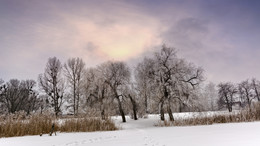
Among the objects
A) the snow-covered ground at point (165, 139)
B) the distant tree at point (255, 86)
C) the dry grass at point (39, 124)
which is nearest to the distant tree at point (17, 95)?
the dry grass at point (39, 124)

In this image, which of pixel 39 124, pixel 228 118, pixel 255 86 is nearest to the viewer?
pixel 39 124

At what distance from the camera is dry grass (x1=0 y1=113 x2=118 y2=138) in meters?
7.03

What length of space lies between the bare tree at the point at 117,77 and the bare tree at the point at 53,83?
30.7 ft

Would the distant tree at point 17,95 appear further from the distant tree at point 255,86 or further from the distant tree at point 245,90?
the distant tree at point 255,86

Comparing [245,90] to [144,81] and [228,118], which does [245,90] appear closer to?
[144,81]

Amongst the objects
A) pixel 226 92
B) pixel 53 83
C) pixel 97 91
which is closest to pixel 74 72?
pixel 53 83

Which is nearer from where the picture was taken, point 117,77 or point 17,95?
point 117,77

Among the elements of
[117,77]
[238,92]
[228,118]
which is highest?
[117,77]

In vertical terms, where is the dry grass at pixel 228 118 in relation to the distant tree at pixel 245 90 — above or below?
below

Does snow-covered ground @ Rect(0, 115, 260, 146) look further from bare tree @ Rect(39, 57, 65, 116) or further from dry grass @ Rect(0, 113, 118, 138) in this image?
bare tree @ Rect(39, 57, 65, 116)

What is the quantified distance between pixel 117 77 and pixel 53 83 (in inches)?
442

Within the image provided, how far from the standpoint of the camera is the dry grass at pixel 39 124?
23.1 ft

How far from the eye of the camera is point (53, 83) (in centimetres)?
2508

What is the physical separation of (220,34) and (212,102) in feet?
143
